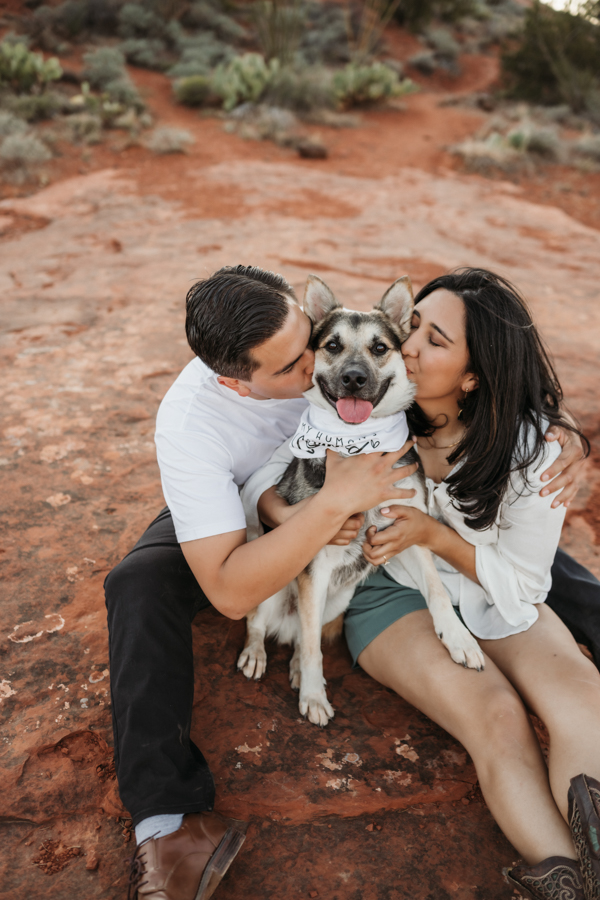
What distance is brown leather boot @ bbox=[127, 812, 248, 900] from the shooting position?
1748 millimetres

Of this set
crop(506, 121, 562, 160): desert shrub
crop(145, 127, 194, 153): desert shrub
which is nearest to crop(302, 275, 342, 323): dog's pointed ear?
crop(145, 127, 194, 153): desert shrub

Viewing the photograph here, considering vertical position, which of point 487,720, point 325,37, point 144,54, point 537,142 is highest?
point 325,37

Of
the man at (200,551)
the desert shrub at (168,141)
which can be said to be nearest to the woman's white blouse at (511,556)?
the man at (200,551)

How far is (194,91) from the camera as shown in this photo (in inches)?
527

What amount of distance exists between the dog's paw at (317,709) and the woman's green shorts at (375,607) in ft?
0.80

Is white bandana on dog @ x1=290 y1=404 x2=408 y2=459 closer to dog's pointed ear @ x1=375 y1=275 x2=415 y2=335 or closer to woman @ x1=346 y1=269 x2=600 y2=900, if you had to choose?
woman @ x1=346 y1=269 x2=600 y2=900

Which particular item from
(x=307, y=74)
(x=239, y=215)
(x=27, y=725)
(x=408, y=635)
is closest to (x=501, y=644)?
(x=408, y=635)

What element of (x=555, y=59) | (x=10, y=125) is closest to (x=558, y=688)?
(x=10, y=125)

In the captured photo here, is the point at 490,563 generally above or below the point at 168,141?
below

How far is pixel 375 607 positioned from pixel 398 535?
42cm

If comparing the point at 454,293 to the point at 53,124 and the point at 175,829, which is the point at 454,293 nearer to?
the point at 175,829

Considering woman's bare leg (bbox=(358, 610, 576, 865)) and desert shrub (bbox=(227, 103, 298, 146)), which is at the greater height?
desert shrub (bbox=(227, 103, 298, 146))

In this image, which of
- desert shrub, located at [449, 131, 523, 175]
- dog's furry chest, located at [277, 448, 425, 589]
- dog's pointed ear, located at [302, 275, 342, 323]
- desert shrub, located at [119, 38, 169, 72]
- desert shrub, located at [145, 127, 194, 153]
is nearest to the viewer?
dog's furry chest, located at [277, 448, 425, 589]

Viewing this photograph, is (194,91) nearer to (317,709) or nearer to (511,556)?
(511,556)
